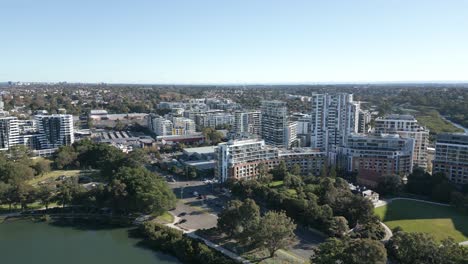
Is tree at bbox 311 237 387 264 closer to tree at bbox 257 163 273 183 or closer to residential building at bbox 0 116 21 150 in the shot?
tree at bbox 257 163 273 183

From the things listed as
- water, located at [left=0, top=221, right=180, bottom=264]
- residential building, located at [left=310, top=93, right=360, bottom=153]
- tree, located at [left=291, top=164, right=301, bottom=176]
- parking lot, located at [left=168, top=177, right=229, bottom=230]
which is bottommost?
water, located at [left=0, top=221, right=180, bottom=264]

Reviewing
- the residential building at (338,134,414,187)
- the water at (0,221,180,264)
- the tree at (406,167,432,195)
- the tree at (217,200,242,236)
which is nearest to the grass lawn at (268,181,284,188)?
the residential building at (338,134,414,187)

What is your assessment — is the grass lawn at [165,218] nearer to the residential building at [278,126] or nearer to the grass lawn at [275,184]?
the grass lawn at [275,184]

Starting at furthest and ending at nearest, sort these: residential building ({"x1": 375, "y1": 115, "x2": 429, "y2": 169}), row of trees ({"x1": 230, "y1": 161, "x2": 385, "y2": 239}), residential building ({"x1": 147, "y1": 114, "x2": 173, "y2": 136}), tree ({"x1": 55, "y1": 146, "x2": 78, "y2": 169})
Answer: residential building ({"x1": 147, "y1": 114, "x2": 173, "y2": 136}) → tree ({"x1": 55, "y1": 146, "x2": 78, "y2": 169}) → residential building ({"x1": 375, "y1": 115, "x2": 429, "y2": 169}) → row of trees ({"x1": 230, "y1": 161, "x2": 385, "y2": 239})

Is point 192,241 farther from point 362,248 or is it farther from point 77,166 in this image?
point 77,166

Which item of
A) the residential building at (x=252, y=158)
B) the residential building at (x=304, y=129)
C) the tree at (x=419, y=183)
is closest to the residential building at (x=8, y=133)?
the residential building at (x=252, y=158)

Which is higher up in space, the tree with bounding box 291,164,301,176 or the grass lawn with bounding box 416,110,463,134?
the grass lawn with bounding box 416,110,463,134

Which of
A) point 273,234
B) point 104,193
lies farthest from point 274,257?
point 104,193
